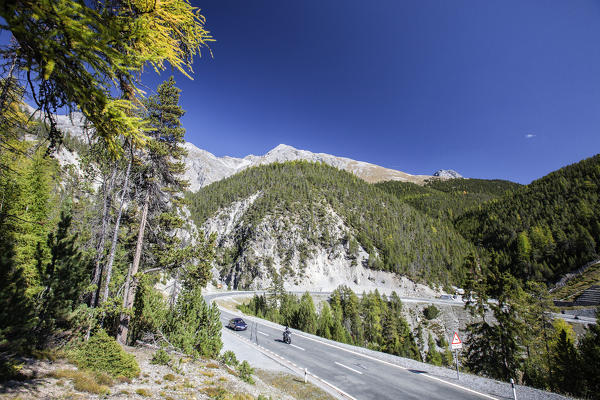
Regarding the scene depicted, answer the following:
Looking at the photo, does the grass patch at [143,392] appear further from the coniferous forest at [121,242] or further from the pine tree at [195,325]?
the pine tree at [195,325]

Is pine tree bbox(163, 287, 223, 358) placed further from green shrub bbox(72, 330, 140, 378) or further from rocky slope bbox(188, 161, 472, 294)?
rocky slope bbox(188, 161, 472, 294)

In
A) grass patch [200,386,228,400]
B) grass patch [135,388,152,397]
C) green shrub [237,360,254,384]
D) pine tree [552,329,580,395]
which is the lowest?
pine tree [552,329,580,395]

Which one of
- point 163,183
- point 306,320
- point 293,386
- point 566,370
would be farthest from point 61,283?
point 306,320

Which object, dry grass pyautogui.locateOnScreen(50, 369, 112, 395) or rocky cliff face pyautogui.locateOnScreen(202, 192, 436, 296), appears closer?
dry grass pyautogui.locateOnScreen(50, 369, 112, 395)

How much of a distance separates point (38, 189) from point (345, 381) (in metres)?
25.9

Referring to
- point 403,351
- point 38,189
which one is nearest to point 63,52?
point 38,189

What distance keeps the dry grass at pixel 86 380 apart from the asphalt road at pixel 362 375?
985 cm

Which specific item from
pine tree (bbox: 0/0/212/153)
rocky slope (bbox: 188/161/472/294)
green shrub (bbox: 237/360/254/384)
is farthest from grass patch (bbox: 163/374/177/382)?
rocky slope (bbox: 188/161/472/294)

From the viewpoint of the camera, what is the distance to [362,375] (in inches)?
539

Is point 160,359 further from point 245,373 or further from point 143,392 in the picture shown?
point 245,373

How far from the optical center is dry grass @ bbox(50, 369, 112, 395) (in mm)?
5934

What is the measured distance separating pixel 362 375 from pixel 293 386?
441 centimetres

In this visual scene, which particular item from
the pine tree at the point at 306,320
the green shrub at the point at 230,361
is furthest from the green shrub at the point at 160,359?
the pine tree at the point at 306,320

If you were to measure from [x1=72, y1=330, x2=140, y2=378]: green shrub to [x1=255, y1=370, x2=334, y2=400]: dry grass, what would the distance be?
6.89 meters
